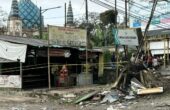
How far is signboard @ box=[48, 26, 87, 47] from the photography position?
26.1 metres

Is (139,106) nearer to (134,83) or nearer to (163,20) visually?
(134,83)

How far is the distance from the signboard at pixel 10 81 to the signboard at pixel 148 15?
61.7 feet

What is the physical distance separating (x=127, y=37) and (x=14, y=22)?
36179 mm

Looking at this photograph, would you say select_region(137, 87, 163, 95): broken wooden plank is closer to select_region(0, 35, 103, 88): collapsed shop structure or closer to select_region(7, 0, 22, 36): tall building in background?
select_region(0, 35, 103, 88): collapsed shop structure

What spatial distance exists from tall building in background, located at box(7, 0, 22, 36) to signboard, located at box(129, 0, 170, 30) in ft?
53.1

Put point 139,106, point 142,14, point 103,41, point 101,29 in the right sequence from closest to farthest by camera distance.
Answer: point 139,106, point 142,14, point 103,41, point 101,29

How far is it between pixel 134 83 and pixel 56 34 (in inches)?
250

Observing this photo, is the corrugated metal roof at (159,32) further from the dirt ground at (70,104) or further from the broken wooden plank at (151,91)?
the broken wooden plank at (151,91)

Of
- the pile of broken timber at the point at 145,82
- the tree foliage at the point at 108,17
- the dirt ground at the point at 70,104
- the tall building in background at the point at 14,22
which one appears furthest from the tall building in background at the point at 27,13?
the pile of broken timber at the point at 145,82

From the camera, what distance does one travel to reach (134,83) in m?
21.9

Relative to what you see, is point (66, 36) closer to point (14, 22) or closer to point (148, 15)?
point (148, 15)

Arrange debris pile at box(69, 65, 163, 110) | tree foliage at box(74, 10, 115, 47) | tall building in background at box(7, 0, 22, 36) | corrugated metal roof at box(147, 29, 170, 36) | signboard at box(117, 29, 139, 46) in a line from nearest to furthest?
debris pile at box(69, 65, 163, 110) → signboard at box(117, 29, 139, 46) → corrugated metal roof at box(147, 29, 170, 36) → tree foliage at box(74, 10, 115, 47) → tall building in background at box(7, 0, 22, 36)

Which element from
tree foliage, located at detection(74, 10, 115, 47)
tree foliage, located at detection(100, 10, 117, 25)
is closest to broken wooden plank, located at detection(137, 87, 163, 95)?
tree foliage, located at detection(74, 10, 115, 47)

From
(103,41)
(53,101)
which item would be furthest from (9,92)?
(103,41)
